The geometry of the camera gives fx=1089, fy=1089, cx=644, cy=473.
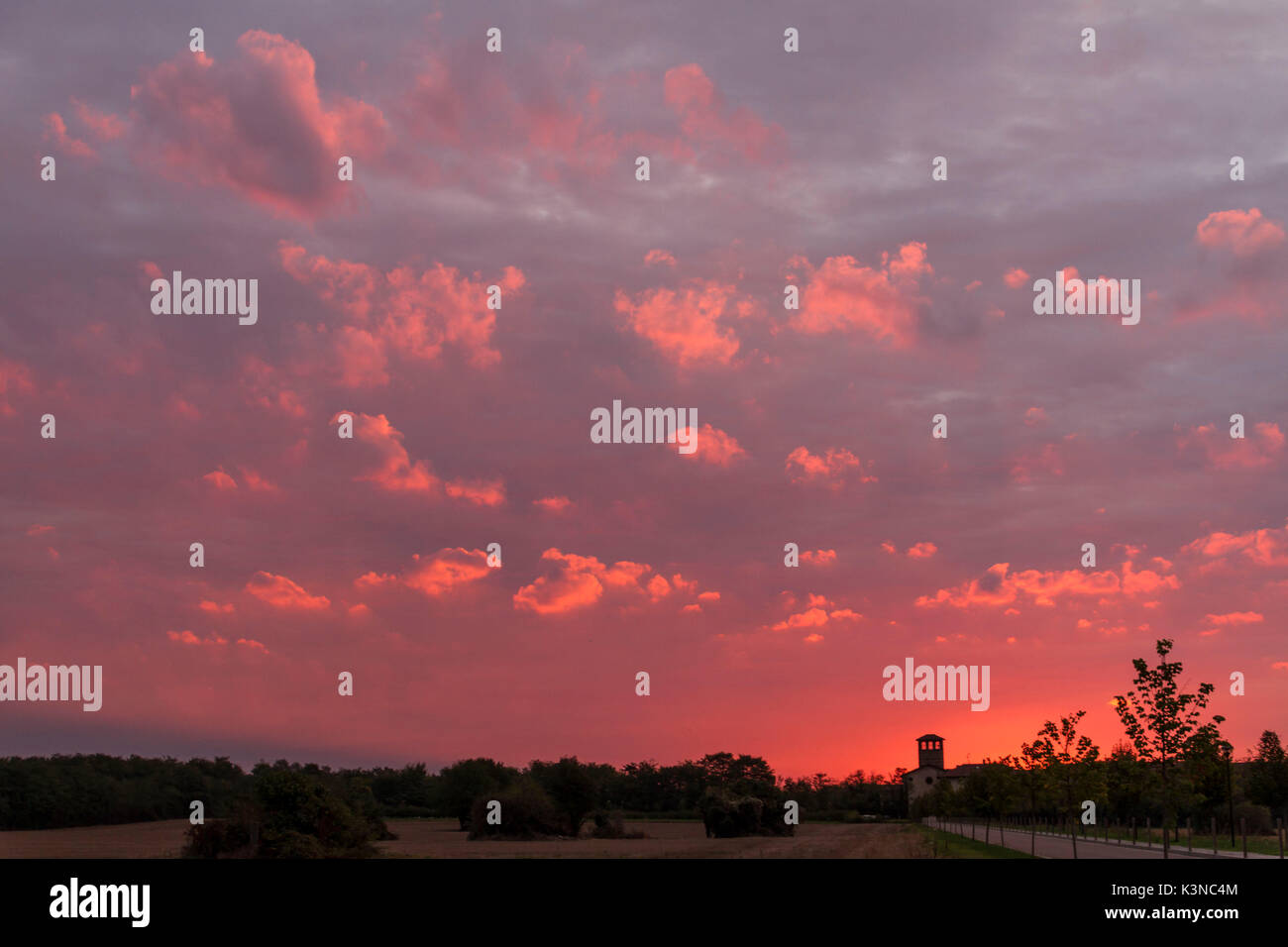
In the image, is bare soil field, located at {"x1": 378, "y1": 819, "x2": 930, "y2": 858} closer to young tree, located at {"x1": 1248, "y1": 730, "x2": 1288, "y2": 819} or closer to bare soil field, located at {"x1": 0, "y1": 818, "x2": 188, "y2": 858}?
bare soil field, located at {"x1": 0, "y1": 818, "x2": 188, "y2": 858}

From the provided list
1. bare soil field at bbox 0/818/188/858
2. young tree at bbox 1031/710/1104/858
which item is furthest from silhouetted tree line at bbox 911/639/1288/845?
bare soil field at bbox 0/818/188/858

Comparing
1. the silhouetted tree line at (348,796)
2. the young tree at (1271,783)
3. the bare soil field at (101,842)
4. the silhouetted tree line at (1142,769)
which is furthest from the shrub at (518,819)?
the young tree at (1271,783)

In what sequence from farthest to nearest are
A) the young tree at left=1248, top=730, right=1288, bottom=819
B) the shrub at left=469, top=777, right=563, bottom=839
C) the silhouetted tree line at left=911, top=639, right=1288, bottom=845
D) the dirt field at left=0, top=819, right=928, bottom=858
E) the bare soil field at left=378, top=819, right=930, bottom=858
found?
the young tree at left=1248, top=730, right=1288, bottom=819 → the shrub at left=469, top=777, right=563, bottom=839 → the bare soil field at left=378, top=819, right=930, bottom=858 → the dirt field at left=0, top=819, right=928, bottom=858 → the silhouetted tree line at left=911, top=639, right=1288, bottom=845

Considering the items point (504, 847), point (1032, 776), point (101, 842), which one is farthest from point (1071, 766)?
point (101, 842)

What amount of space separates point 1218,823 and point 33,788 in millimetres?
118524

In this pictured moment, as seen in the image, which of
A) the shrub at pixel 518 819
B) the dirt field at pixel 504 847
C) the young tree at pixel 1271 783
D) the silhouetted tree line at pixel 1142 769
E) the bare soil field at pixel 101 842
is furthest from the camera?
the young tree at pixel 1271 783

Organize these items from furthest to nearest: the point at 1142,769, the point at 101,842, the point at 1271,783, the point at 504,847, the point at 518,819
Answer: the point at 1271,783
the point at 518,819
the point at 101,842
the point at 504,847
the point at 1142,769

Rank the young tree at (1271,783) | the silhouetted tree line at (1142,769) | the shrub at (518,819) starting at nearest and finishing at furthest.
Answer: the silhouetted tree line at (1142,769)
the shrub at (518,819)
the young tree at (1271,783)

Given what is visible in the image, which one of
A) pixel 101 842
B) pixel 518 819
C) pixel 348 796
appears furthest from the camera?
pixel 518 819

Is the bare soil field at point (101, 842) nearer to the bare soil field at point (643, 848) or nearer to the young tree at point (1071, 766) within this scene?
the bare soil field at point (643, 848)

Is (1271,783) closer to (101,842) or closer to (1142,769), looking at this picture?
(1142,769)

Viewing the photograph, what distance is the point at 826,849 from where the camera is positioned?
229ft
